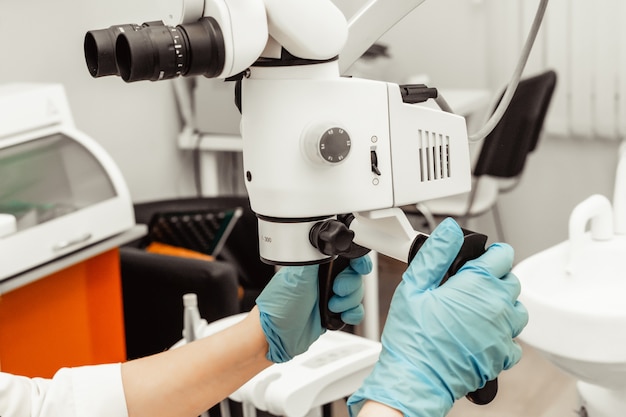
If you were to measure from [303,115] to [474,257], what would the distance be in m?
0.25

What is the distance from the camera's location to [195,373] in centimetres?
110

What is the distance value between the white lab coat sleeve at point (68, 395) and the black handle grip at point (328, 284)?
0.94ft

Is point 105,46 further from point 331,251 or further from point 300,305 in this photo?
point 300,305

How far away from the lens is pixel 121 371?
1.10 m

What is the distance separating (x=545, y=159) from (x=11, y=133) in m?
1.82

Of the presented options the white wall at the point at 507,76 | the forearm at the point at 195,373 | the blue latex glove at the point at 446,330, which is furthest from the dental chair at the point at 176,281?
the blue latex glove at the point at 446,330

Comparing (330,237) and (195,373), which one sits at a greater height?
(330,237)

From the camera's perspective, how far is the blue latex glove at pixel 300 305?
104 cm

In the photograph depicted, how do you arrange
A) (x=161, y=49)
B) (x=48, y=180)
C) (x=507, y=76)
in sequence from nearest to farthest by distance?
(x=161, y=49) → (x=48, y=180) → (x=507, y=76)

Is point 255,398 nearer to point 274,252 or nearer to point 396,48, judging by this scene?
point 274,252

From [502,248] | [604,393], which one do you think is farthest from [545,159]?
[502,248]

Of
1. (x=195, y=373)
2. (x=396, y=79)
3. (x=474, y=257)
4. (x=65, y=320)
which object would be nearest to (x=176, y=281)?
(x=65, y=320)

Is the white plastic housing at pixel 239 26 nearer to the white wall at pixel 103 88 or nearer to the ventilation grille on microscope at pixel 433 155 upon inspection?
the ventilation grille on microscope at pixel 433 155

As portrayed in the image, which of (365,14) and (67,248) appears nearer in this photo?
(365,14)
